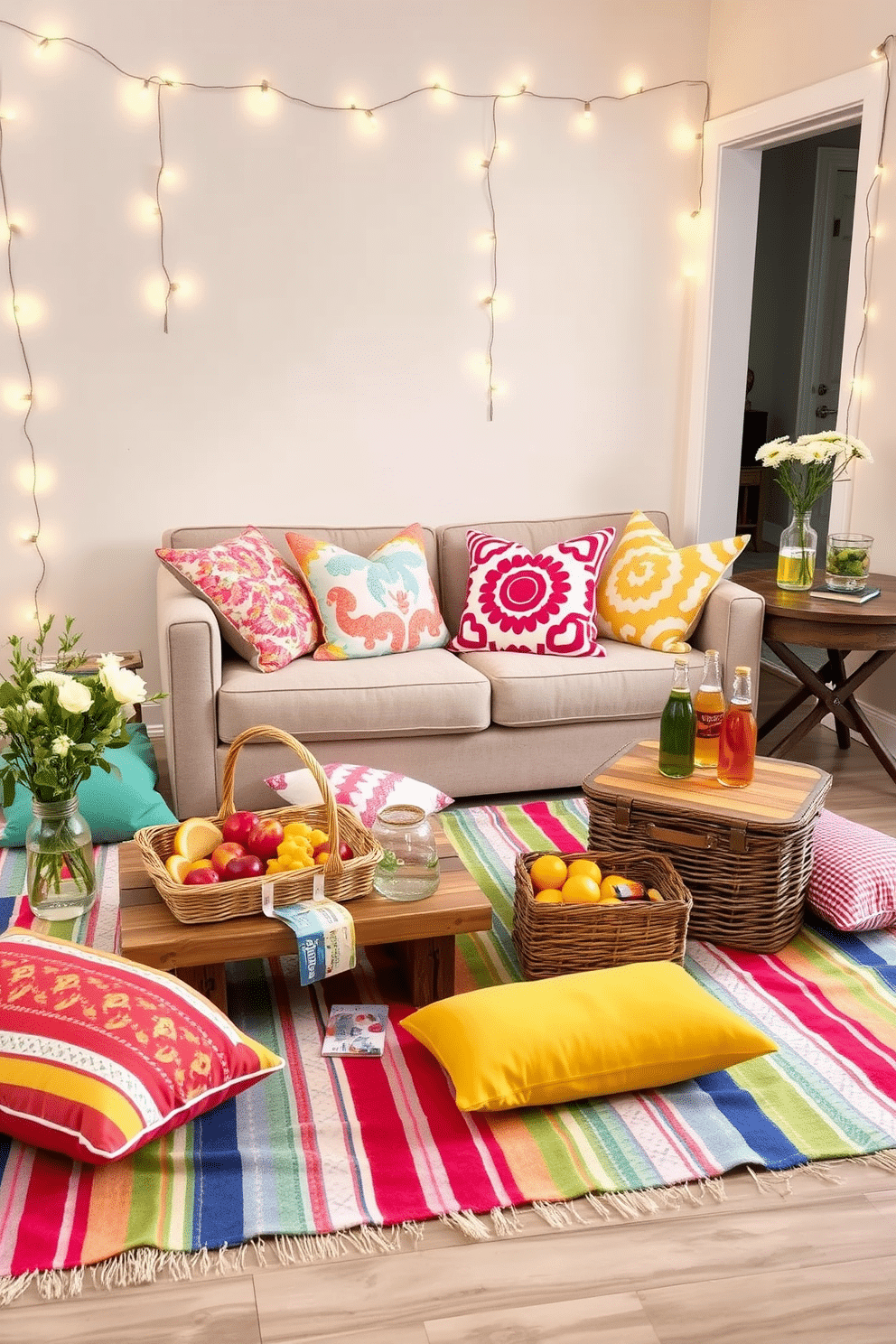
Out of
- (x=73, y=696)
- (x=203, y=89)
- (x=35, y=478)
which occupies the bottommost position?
(x=73, y=696)

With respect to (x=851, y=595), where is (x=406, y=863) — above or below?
below

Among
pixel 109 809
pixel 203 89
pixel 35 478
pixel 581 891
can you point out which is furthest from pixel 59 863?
pixel 203 89

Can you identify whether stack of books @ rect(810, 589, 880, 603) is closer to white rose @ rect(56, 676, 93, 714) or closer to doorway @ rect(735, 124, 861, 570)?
white rose @ rect(56, 676, 93, 714)

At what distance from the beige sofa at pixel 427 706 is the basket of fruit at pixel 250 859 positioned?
2.76 ft

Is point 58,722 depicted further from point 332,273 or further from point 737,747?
point 332,273

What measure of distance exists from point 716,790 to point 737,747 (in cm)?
11

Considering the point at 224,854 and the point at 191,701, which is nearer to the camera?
the point at 224,854

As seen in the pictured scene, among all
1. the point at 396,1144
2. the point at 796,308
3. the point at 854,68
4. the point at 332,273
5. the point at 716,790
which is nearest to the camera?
the point at 396,1144

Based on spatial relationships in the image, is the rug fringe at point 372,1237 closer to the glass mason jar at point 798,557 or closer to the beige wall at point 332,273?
the glass mason jar at point 798,557

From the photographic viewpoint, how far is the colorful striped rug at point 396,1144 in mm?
1800

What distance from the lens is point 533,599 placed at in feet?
12.4

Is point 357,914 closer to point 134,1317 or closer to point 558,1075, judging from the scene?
point 558,1075

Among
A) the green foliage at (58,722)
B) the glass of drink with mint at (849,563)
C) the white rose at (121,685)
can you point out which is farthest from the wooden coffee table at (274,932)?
the glass of drink with mint at (849,563)

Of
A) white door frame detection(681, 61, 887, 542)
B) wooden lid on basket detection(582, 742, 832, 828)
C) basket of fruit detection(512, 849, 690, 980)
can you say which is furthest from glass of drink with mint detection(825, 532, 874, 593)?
basket of fruit detection(512, 849, 690, 980)
